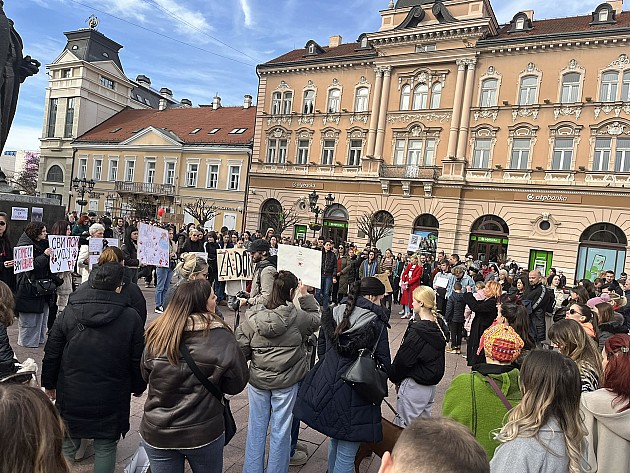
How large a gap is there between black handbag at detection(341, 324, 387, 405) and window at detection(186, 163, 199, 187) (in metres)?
37.2

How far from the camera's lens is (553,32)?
26.9 metres

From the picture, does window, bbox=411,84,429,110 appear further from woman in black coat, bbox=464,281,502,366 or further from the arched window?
the arched window

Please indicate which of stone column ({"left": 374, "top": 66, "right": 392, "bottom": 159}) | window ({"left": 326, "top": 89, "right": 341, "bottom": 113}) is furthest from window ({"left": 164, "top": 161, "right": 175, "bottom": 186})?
stone column ({"left": 374, "top": 66, "right": 392, "bottom": 159})

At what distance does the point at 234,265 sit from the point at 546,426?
5.56 m

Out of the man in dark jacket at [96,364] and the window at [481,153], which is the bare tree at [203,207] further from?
the man in dark jacket at [96,364]

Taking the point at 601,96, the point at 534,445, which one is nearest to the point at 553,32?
the point at 601,96

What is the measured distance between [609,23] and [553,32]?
2.92 m

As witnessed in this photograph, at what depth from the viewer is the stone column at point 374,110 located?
102ft

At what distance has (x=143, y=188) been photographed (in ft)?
130

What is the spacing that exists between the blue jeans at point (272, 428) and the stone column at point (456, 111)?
2703 cm

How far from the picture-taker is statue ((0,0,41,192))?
750 centimetres

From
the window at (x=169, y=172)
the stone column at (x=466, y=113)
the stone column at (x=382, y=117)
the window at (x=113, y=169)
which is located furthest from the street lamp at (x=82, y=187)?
the stone column at (x=466, y=113)

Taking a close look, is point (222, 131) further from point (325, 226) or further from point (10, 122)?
point (10, 122)

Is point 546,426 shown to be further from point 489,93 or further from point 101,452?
point 489,93
